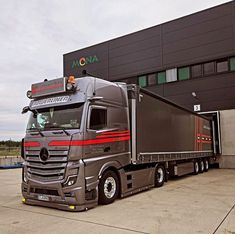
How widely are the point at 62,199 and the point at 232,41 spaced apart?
50.8ft

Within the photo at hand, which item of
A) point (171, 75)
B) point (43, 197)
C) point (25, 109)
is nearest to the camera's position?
point (43, 197)

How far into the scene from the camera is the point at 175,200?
7.85m

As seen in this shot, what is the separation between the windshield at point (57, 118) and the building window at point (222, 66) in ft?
45.3

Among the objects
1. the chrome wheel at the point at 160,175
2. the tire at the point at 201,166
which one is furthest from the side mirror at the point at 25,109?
the tire at the point at 201,166

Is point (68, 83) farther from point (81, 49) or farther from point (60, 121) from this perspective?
point (81, 49)

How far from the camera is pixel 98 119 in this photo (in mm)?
7430

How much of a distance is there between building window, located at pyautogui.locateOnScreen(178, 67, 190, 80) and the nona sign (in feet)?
25.0

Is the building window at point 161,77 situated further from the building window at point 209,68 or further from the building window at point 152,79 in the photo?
the building window at point 209,68

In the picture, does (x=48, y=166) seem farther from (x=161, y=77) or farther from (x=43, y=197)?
(x=161, y=77)

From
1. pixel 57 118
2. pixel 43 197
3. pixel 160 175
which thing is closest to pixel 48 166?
pixel 43 197

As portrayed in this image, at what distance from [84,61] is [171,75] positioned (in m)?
8.60

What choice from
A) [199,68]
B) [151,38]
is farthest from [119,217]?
[151,38]

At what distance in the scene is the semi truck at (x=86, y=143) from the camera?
22.2ft

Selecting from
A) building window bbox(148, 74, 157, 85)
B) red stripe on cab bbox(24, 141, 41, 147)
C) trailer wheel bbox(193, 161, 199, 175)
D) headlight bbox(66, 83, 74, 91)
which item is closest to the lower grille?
red stripe on cab bbox(24, 141, 41, 147)
